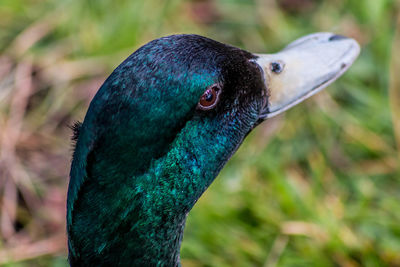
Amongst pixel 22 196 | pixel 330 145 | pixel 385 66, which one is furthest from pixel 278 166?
pixel 22 196

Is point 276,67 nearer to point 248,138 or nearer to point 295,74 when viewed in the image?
point 295,74

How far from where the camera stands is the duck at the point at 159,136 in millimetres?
1420

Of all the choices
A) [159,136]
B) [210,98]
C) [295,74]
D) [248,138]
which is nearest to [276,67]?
[295,74]

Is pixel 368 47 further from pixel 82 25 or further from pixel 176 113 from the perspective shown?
pixel 176 113

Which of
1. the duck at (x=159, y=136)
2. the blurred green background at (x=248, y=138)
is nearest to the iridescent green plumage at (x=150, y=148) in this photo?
the duck at (x=159, y=136)

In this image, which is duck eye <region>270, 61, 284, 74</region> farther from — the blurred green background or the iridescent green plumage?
the blurred green background

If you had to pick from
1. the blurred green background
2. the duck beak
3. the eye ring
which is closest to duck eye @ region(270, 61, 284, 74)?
the duck beak

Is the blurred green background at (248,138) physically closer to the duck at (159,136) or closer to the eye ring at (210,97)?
the duck at (159,136)

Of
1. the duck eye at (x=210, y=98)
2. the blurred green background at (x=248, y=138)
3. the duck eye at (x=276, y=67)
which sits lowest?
the blurred green background at (x=248, y=138)

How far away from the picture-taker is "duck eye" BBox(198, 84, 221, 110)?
150cm

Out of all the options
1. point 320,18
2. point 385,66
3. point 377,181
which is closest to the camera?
point 377,181

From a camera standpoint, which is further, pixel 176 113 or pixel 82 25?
pixel 82 25

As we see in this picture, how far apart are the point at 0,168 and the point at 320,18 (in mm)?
1783

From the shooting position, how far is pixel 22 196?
2.97 meters
